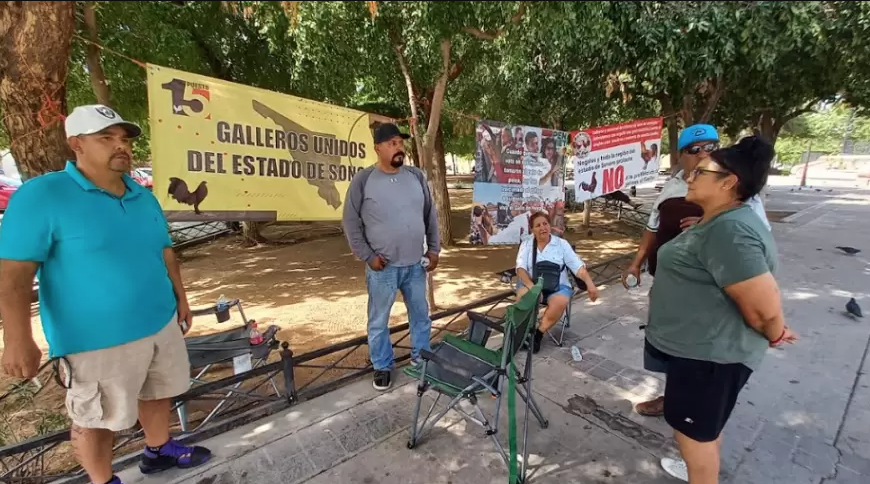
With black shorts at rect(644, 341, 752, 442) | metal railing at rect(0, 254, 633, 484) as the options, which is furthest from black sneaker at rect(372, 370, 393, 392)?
black shorts at rect(644, 341, 752, 442)

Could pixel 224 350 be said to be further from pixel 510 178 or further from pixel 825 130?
pixel 825 130

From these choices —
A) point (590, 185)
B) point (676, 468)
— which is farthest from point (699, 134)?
point (590, 185)

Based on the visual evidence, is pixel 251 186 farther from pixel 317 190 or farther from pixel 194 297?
pixel 194 297

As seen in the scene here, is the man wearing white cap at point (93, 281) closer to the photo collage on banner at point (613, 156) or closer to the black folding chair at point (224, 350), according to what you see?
the black folding chair at point (224, 350)

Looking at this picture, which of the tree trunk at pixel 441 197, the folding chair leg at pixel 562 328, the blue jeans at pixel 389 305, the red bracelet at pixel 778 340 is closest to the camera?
the red bracelet at pixel 778 340

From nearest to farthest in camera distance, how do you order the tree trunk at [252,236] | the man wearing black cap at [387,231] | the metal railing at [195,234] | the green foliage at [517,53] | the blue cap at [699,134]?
the green foliage at [517,53] → the blue cap at [699,134] → the man wearing black cap at [387,231] → the tree trunk at [252,236] → the metal railing at [195,234]

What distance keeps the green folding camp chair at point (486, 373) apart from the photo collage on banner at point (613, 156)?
3419mm

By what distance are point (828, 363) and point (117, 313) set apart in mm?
4727

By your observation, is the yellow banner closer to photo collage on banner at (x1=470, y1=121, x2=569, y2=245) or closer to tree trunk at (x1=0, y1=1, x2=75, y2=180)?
tree trunk at (x1=0, y1=1, x2=75, y2=180)

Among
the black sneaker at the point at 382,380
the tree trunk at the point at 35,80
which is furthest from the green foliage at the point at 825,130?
the tree trunk at the point at 35,80

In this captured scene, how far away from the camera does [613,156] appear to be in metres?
5.43

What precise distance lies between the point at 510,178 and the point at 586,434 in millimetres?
2842

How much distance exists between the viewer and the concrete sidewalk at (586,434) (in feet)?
6.98

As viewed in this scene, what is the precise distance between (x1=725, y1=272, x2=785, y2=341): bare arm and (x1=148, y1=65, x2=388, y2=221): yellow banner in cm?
275
